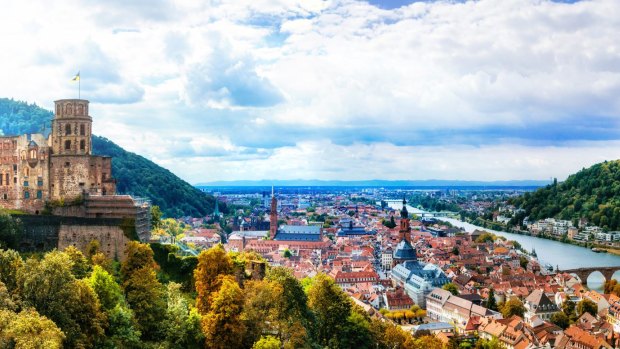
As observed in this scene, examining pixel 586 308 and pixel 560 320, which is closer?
pixel 560 320

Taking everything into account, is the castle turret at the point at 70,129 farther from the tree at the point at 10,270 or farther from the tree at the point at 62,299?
the tree at the point at 62,299

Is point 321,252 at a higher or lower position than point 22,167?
lower

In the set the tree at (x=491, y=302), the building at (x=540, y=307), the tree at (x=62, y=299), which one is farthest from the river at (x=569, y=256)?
the tree at (x=62, y=299)

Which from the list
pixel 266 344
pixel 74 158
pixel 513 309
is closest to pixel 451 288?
pixel 513 309

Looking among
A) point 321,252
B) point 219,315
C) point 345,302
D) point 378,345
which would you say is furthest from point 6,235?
point 321,252

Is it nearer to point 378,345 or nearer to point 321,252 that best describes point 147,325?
point 378,345

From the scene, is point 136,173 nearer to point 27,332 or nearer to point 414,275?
point 414,275
